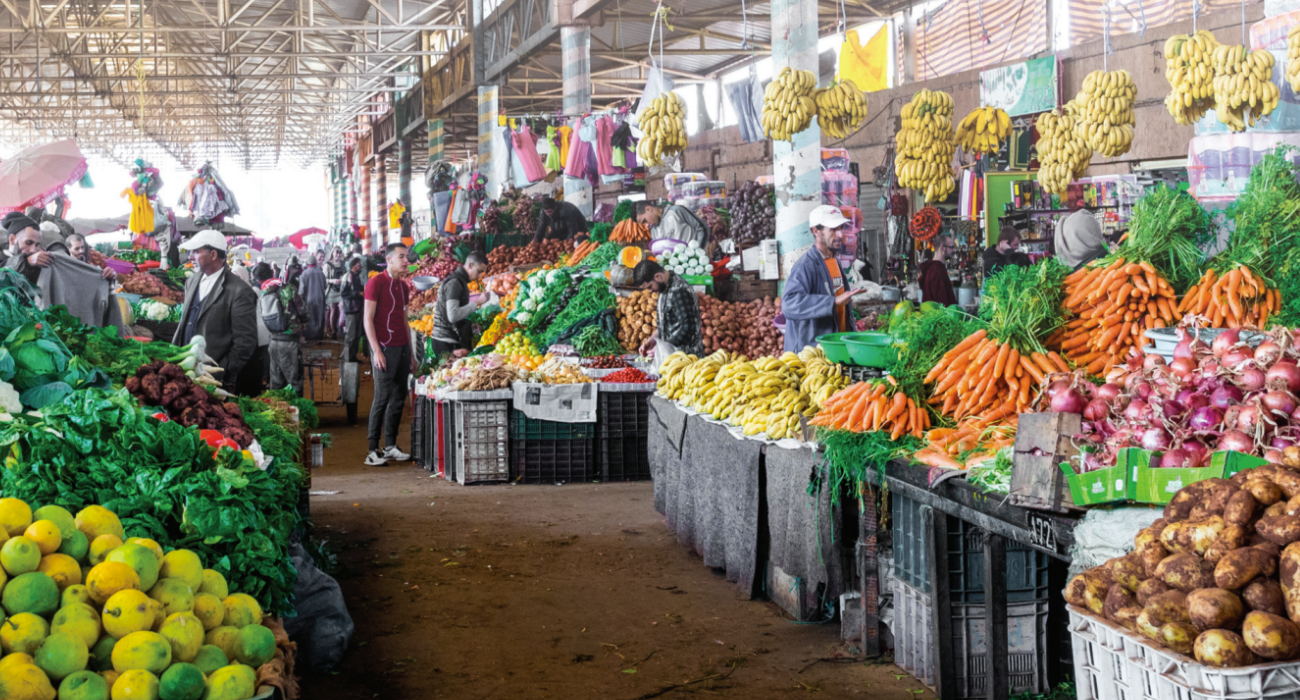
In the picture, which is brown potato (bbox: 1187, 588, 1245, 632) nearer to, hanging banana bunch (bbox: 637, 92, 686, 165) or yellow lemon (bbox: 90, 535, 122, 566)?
yellow lemon (bbox: 90, 535, 122, 566)

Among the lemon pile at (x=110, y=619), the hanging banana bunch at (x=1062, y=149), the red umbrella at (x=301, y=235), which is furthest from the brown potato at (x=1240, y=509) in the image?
the red umbrella at (x=301, y=235)

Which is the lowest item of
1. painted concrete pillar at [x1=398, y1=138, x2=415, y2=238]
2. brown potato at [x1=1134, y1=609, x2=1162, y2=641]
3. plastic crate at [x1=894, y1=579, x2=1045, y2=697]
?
plastic crate at [x1=894, y1=579, x2=1045, y2=697]

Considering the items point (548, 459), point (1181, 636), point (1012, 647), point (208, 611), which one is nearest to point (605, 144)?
point (548, 459)

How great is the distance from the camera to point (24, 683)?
210 cm

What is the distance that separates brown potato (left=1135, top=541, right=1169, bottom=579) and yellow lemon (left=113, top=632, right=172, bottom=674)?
198cm

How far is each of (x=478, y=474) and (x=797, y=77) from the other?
3514 mm

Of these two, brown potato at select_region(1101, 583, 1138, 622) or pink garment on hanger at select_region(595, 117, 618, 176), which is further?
pink garment on hanger at select_region(595, 117, 618, 176)

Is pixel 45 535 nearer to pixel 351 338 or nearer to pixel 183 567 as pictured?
pixel 183 567

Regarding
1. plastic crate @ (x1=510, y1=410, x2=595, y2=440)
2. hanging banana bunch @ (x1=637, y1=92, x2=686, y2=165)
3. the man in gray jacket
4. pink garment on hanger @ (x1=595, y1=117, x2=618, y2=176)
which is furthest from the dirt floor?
pink garment on hanger @ (x1=595, y1=117, x2=618, y2=176)

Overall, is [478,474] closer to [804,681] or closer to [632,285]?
[632,285]

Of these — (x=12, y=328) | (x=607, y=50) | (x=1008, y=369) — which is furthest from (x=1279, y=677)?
(x=607, y=50)

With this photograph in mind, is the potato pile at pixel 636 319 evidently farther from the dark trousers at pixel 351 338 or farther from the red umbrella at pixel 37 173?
the red umbrella at pixel 37 173

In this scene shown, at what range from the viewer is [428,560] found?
551 centimetres

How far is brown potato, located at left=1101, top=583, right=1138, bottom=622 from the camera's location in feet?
6.91
